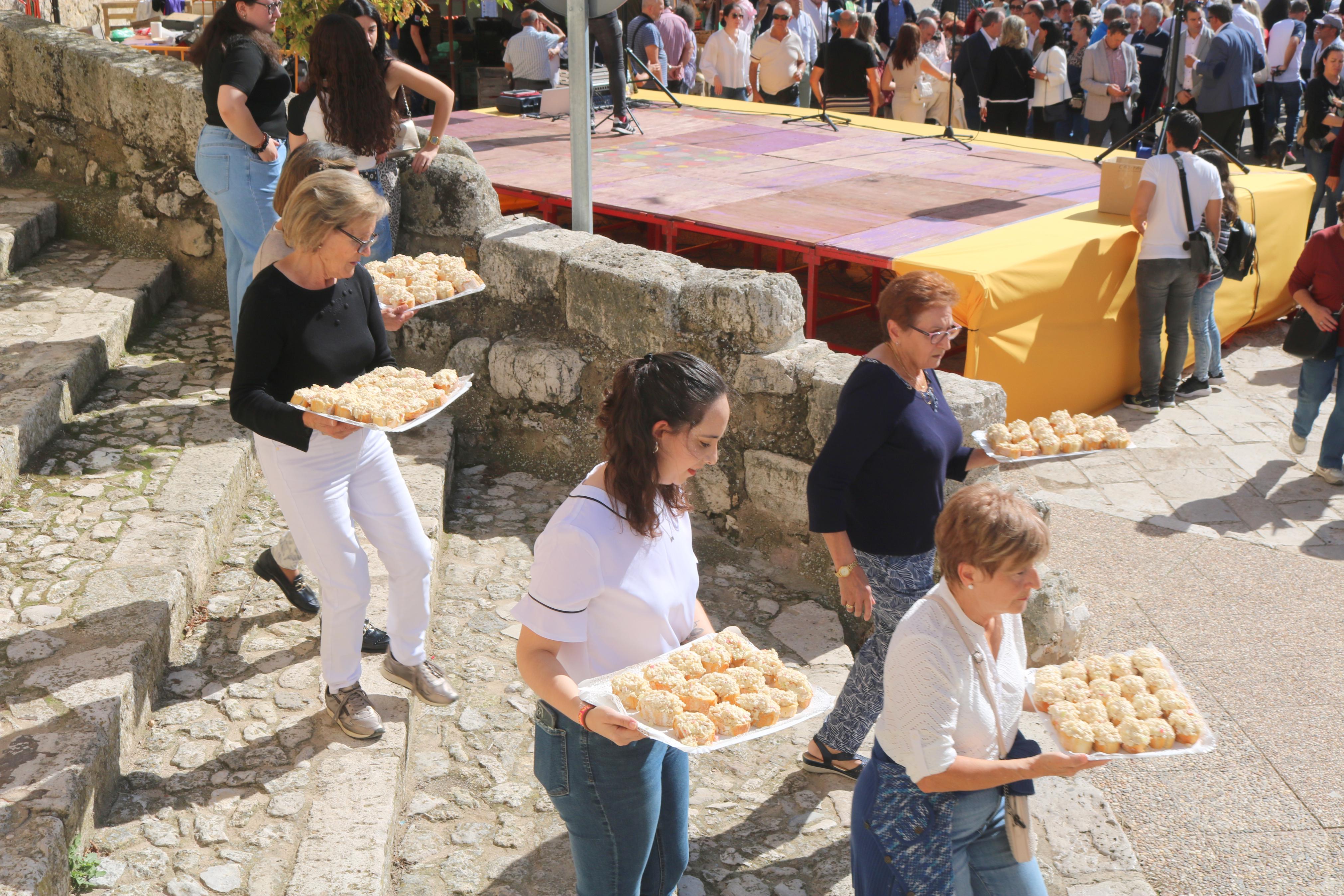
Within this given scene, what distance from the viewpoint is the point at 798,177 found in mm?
8828

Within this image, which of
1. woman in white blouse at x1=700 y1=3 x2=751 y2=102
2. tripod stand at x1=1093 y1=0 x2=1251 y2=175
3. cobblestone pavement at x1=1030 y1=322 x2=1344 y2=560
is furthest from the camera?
woman in white blouse at x1=700 y1=3 x2=751 y2=102

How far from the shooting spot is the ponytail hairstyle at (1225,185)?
725 cm

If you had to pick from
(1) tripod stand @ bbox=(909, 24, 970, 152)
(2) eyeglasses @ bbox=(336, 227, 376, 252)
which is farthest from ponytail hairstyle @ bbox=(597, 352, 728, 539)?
(1) tripod stand @ bbox=(909, 24, 970, 152)

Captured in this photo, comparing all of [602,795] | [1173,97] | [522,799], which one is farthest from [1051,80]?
[602,795]

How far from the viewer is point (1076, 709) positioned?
250 centimetres

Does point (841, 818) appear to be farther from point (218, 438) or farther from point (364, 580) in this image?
point (218, 438)

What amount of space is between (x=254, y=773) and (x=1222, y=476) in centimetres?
555

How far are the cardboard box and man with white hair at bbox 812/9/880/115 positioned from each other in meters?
4.46

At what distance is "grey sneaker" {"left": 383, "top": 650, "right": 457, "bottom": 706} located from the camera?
3.60 m

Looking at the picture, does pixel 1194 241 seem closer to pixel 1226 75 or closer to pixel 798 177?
pixel 798 177

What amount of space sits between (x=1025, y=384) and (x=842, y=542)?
371 cm

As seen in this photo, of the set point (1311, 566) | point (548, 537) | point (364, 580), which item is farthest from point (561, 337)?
point (1311, 566)

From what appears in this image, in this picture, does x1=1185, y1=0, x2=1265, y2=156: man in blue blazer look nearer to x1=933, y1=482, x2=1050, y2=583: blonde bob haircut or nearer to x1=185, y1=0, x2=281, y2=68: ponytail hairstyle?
x1=185, y1=0, x2=281, y2=68: ponytail hairstyle

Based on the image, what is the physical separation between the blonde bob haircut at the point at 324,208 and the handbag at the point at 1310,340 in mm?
5427
